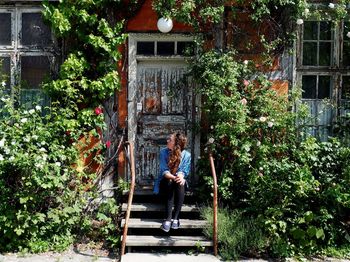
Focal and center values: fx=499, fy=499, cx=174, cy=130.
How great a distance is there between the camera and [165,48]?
8.23 m

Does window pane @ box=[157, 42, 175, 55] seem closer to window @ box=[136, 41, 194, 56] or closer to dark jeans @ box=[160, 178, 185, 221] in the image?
window @ box=[136, 41, 194, 56]

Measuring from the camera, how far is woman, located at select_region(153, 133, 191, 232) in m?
7.12

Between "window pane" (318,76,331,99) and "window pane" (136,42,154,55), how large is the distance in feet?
9.40

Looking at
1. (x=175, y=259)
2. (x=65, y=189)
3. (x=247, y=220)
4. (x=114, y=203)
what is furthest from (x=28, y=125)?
(x=247, y=220)

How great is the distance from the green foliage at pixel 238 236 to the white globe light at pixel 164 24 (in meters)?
3.01

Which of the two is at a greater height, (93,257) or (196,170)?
(196,170)

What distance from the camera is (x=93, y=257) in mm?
6781

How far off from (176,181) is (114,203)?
1.12 meters

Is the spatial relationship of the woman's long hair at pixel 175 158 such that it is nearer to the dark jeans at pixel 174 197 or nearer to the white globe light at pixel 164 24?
the dark jeans at pixel 174 197

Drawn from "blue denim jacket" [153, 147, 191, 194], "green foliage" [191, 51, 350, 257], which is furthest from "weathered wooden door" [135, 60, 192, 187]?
"blue denim jacket" [153, 147, 191, 194]

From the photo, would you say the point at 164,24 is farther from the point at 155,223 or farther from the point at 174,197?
the point at 155,223

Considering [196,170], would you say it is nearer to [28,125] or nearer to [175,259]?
[175,259]

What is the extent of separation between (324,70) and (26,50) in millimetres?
4969

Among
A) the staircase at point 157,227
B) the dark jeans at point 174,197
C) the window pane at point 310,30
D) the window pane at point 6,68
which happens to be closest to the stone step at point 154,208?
the staircase at point 157,227
